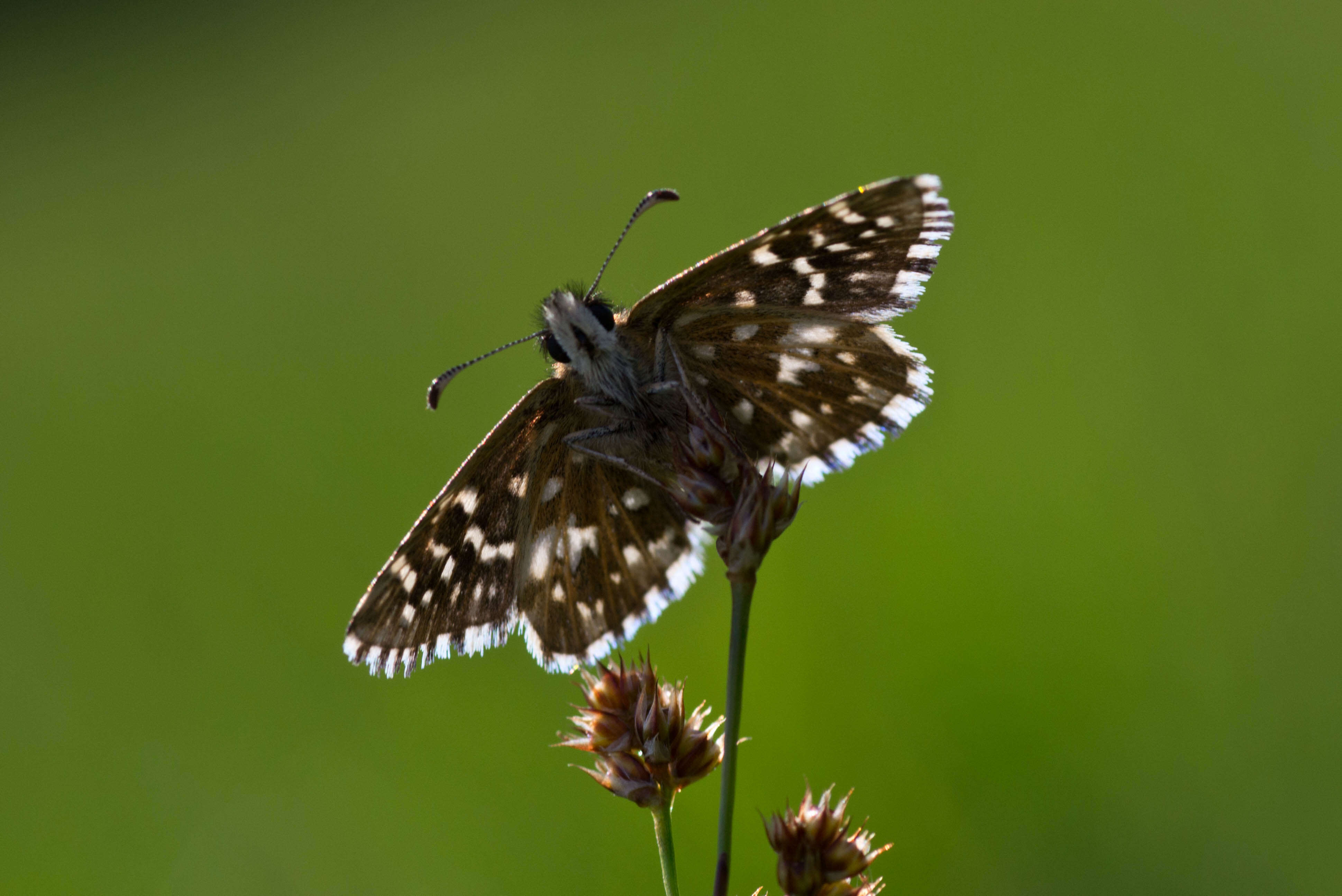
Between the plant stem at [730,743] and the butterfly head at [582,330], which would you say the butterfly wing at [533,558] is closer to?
the butterfly head at [582,330]

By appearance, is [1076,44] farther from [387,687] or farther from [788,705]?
[387,687]

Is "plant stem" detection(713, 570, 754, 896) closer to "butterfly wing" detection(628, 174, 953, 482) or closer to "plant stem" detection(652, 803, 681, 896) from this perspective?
"plant stem" detection(652, 803, 681, 896)

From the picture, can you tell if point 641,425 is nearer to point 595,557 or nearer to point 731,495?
point 595,557

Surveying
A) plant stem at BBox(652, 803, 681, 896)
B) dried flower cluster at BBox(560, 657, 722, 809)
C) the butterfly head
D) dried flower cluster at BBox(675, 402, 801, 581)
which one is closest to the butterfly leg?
the butterfly head

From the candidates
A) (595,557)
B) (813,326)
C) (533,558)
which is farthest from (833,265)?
(533,558)

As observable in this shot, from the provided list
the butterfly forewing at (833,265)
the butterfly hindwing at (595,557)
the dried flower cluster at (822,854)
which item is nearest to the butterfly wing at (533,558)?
the butterfly hindwing at (595,557)

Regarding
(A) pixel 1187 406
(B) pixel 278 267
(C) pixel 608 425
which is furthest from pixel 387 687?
(B) pixel 278 267

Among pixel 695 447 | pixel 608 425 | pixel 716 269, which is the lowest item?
pixel 695 447

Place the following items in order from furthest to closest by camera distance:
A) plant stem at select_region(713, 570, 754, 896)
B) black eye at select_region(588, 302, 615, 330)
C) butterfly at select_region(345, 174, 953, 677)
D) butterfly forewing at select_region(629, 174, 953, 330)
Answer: black eye at select_region(588, 302, 615, 330)
butterfly at select_region(345, 174, 953, 677)
butterfly forewing at select_region(629, 174, 953, 330)
plant stem at select_region(713, 570, 754, 896)
